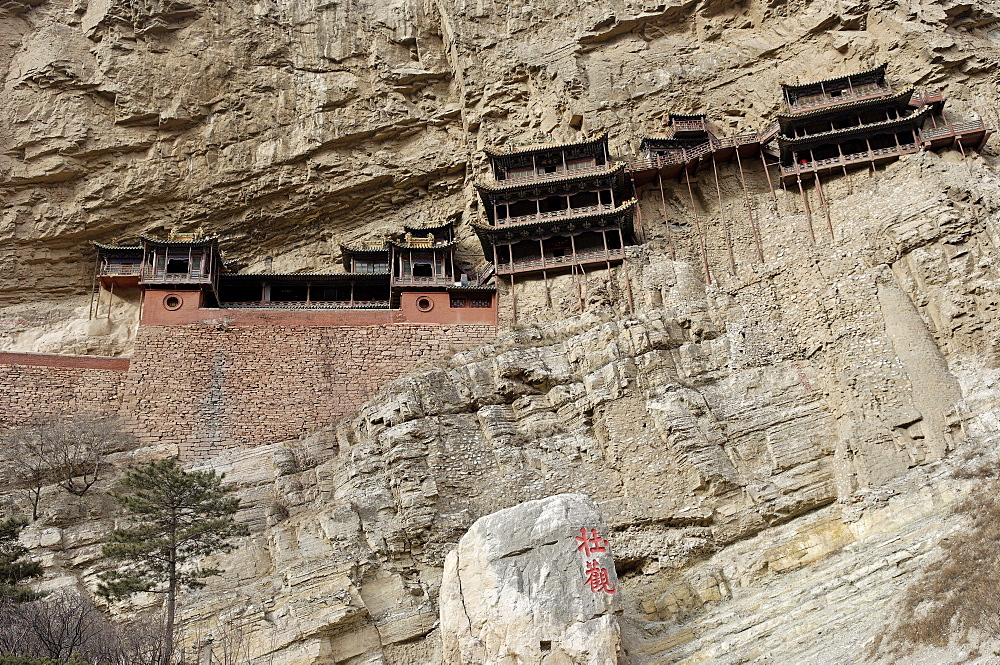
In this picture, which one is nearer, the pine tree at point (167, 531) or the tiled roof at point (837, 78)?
the pine tree at point (167, 531)

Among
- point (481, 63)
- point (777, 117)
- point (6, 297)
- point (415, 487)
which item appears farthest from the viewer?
point (481, 63)

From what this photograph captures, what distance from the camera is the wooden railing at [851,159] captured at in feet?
91.2

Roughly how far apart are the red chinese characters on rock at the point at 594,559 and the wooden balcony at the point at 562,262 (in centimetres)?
1555

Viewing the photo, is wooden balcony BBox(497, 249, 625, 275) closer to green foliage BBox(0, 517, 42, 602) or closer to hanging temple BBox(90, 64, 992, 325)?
hanging temple BBox(90, 64, 992, 325)

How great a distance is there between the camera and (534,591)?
43.9 feet

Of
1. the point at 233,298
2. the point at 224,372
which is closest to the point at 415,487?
the point at 224,372

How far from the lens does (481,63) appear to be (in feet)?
112

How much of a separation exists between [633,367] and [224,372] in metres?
12.6

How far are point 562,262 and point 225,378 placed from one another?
38.9 ft

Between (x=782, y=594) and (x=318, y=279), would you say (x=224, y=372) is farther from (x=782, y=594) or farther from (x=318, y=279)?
(x=782, y=594)

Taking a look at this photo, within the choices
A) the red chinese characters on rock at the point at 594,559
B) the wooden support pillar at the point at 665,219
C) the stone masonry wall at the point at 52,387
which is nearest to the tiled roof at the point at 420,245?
the wooden support pillar at the point at 665,219

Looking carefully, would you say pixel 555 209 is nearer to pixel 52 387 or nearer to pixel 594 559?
pixel 52 387

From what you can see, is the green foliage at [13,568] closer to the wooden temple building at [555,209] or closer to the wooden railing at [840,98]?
the wooden temple building at [555,209]

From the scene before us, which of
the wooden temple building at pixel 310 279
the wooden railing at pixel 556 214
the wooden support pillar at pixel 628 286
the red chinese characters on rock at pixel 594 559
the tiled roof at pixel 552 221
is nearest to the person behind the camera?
the red chinese characters on rock at pixel 594 559
